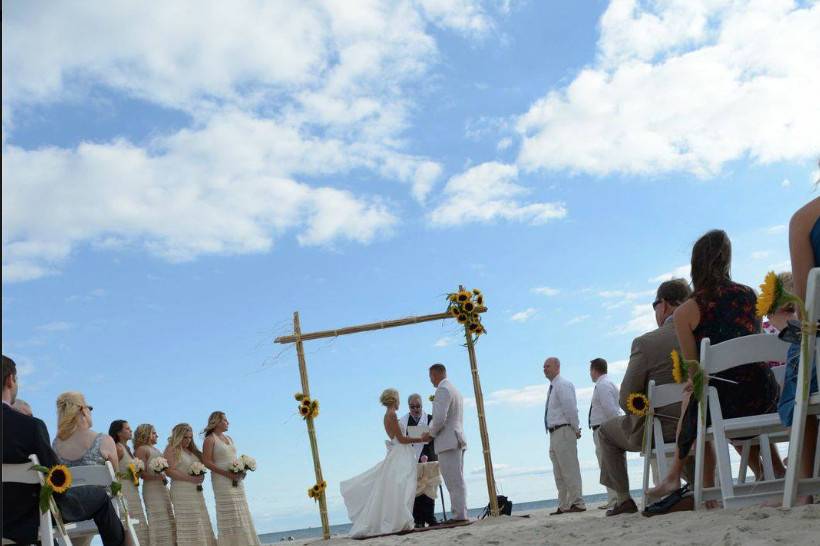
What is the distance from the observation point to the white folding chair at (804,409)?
3963mm

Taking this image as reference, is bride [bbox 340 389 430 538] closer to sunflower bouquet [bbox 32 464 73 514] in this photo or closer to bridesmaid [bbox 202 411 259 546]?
bridesmaid [bbox 202 411 259 546]

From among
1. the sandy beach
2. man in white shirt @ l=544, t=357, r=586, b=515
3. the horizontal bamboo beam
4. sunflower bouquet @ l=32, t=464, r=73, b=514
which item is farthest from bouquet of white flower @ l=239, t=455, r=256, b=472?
sunflower bouquet @ l=32, t=464, r=73, b=514

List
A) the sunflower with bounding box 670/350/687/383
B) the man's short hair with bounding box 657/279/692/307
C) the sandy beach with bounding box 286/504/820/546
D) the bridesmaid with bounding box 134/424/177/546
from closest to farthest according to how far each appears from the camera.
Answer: the sandy beach with bounding box 286/504/820/546, the sunflower with bounding box 670/350/687/383, the man's short hair with bounding box 657/279/692/307, the bridesmaid with bounding box 134/424/177/546

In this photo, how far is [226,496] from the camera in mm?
10117

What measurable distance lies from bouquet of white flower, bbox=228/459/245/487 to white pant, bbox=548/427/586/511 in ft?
12.9

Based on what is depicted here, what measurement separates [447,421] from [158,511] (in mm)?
3612

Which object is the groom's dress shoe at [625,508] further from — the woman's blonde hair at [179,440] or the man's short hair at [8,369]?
the woman's blonde hair at [179,440]

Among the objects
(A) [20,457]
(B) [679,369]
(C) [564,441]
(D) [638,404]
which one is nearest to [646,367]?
(D) [638,404]

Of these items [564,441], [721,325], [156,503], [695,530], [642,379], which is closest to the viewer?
[695,530]

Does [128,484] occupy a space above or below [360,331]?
below

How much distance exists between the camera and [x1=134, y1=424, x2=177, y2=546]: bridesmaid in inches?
388

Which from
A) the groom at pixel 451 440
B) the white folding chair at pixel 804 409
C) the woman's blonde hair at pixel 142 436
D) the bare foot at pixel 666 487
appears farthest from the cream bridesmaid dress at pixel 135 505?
the white folding chair at pixel 804 409

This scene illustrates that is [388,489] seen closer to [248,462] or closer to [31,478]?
[248,462]

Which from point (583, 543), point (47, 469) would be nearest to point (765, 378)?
point (583, 543)
